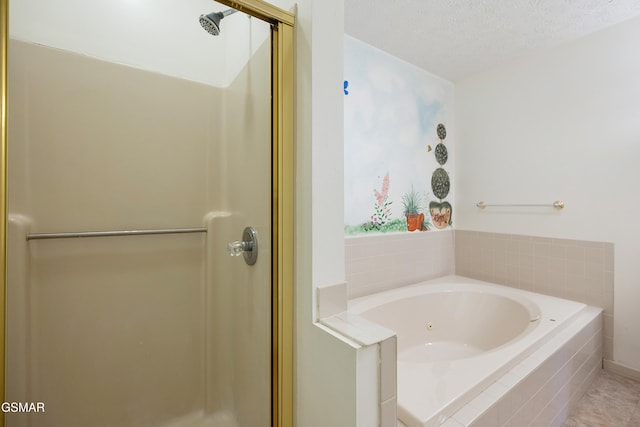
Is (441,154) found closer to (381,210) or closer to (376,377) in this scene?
(381,210)

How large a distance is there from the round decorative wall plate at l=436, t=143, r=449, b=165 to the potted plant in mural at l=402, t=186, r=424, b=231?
44cm

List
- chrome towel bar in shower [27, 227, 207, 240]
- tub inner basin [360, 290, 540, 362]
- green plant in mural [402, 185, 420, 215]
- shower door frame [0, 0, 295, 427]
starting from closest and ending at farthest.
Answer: shower door frame [0, 0, 295, 427], chrome towel bar in shower [27, 227, 207, 240], tub inner basin [360, 290, 540, 362], green plant in mural [402, 185, 420, 215]

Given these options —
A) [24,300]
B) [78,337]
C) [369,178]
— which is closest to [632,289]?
[369,178]

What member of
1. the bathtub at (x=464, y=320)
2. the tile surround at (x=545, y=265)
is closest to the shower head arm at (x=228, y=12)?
the bathtub at (x=464, y=320)

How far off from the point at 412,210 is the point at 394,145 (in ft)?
1.77

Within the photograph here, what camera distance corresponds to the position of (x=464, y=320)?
6.71ft

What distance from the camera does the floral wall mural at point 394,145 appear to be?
1953mm

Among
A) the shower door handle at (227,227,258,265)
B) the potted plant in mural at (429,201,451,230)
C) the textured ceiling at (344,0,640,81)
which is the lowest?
the shower door handle at (227,227,258,265)

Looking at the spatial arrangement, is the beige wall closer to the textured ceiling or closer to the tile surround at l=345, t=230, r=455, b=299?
the textured ceiling

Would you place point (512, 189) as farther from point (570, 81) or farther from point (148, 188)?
point (148, 188)

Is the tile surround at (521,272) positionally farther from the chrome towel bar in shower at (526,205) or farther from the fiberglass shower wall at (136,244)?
the fiberglass shower wall at (136,244)

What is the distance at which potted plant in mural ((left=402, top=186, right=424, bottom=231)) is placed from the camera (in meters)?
2.23

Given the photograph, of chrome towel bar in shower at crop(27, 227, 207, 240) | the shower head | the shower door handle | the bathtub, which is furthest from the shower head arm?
the bathtub

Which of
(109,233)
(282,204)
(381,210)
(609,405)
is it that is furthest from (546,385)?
(109,233)
